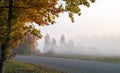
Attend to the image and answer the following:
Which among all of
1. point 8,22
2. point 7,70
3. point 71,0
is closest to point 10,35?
point 8,22

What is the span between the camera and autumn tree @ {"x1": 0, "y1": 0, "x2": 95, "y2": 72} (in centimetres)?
1894

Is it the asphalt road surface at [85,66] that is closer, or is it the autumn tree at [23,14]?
the autumn tree at [23,14]

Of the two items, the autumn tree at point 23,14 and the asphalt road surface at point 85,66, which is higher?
the autumn tree at point 23,14

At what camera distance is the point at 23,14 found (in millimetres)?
19672

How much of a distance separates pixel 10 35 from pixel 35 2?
2.11 meters

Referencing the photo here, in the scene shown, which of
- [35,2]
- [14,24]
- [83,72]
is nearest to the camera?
[35,2]

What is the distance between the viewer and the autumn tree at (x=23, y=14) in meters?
18.9

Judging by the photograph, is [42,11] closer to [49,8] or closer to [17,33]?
[49,8]

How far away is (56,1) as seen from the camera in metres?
19.1

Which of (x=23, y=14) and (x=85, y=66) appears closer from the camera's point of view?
(x=23, y=14)

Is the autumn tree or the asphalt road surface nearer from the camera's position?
the autumn tree

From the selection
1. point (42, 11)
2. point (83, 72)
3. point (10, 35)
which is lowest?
point (83, 72)

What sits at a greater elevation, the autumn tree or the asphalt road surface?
the autumn tree

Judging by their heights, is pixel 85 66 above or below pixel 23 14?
below
